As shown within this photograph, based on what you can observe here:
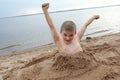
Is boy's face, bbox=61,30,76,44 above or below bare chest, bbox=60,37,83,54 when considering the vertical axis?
above

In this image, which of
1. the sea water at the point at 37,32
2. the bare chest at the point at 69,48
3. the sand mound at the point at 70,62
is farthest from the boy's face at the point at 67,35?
the sea water at the point at 37,32

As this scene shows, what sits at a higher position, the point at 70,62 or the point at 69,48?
the point at 69,48

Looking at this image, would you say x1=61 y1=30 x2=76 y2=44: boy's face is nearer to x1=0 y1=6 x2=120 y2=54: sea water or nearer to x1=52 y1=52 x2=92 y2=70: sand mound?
x1=52 y1=52 x2=92 y2=70: sand mound

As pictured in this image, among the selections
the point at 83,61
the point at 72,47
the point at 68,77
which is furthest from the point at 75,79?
the point at 72,47

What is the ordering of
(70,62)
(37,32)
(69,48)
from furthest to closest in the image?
1. (37,32)
2. (69,48)
3. (70,62)

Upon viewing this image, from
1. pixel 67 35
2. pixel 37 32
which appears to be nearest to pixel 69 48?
pixel 67 35

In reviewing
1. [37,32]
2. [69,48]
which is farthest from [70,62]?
[37,32]

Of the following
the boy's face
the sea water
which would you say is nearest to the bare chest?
the boy's face

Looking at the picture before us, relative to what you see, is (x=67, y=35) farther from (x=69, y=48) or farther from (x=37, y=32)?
(x=37, y=32)

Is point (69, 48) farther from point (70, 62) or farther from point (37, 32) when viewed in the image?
point (37, 32)

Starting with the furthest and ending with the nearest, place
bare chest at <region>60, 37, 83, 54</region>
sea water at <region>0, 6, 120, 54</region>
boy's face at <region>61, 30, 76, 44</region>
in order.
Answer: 1. sea water at <region>0, 6, 120, 54</region>
2. bare chest at <region>60, 37, 83, 54</region>
3. boy's face at <region>61, 30, 76, 44</region>

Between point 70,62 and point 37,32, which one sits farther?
point 37,32

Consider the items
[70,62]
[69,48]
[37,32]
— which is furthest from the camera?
[37,32]

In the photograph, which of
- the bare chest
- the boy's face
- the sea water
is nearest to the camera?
the boy's face
